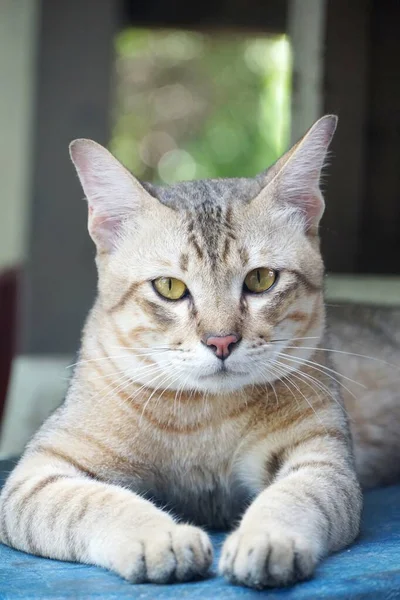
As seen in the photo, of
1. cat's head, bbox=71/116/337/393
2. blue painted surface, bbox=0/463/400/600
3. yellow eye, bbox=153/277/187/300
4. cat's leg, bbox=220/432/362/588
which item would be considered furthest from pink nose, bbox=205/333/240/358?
blue painted surface, bbox=0/463/400/600

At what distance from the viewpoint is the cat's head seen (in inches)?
81.1

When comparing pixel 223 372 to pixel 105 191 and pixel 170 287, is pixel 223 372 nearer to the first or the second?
pixel 170 287

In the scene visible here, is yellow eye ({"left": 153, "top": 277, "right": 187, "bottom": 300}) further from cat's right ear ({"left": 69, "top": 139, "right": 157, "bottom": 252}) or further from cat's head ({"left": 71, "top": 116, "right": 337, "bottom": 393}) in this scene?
cat's right ear ({"left": 69, "top": 139, "right": 157, "bottom": 252})

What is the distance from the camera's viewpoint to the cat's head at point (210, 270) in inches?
81.1

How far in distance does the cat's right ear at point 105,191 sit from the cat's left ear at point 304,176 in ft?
1.04

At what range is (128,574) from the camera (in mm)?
1760

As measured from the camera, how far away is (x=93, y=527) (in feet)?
6.23

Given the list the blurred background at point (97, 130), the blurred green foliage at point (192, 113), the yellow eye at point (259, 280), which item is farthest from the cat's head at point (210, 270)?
the blurred green foliage at point (192, 113)

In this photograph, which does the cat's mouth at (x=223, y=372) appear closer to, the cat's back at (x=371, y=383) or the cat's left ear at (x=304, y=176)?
the cat's left ear at (x=304, y=176)

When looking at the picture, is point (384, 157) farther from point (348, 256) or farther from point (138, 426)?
point (138, 426)

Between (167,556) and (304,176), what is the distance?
41.7 inches

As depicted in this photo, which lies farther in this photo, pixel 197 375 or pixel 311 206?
pixel 311 206

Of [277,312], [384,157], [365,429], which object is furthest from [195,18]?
[277,312]

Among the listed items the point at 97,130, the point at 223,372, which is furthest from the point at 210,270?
the point at 97,130
